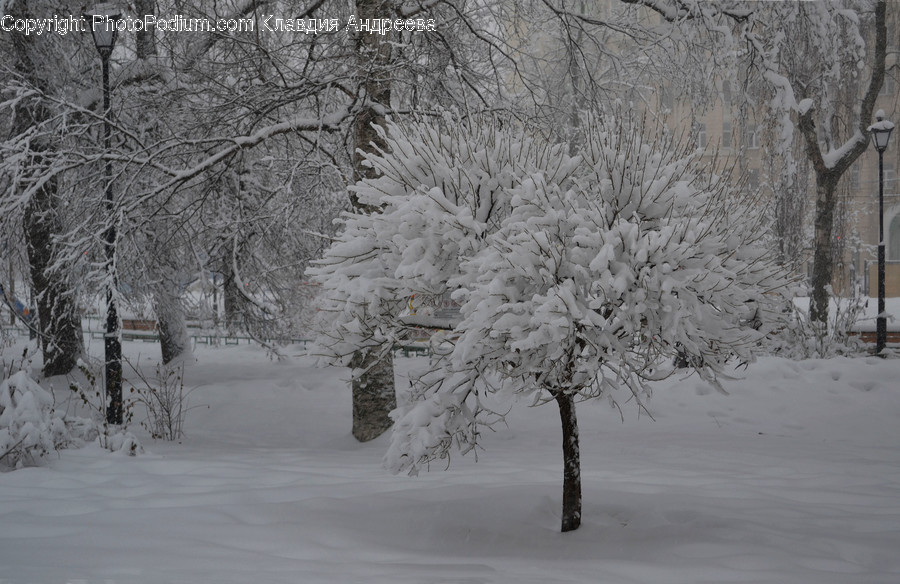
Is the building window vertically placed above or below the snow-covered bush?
above

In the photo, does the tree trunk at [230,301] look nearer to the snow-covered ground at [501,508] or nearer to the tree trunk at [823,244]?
the snow-covered ground at [501,508]

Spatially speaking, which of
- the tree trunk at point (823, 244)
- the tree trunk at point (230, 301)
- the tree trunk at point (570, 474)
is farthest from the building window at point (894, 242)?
the tree trunk at point (570, 474)

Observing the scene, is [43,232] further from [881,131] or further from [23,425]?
[881,131]

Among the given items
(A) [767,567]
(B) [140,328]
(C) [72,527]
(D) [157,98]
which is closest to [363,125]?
(D) [157,98]

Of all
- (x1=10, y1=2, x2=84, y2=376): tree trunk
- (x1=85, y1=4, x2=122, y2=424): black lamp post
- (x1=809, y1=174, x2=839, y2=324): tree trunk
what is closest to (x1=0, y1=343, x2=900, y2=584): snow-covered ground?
(x1=85, y1=4, x2=122, y2=424): black lamp post

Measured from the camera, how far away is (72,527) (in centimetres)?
462

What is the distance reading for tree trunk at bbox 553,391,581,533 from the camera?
5.18 m

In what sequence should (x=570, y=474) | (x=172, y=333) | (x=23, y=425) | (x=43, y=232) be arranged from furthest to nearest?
(x=172, y=333) → (x=43, y=232) → (x=23, y=425) → (x=570, y=474)

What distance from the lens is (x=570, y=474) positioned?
17.0 feet

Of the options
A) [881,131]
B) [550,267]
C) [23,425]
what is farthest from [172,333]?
[881,131]

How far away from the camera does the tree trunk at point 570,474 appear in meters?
5.18

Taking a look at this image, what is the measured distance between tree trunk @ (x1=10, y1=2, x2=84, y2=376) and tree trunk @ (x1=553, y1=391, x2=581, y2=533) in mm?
8027

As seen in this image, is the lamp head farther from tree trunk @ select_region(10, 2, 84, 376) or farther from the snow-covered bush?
tree trunk @ select_region(10, 2, 84, 376)

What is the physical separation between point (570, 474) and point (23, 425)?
5.14 metres
